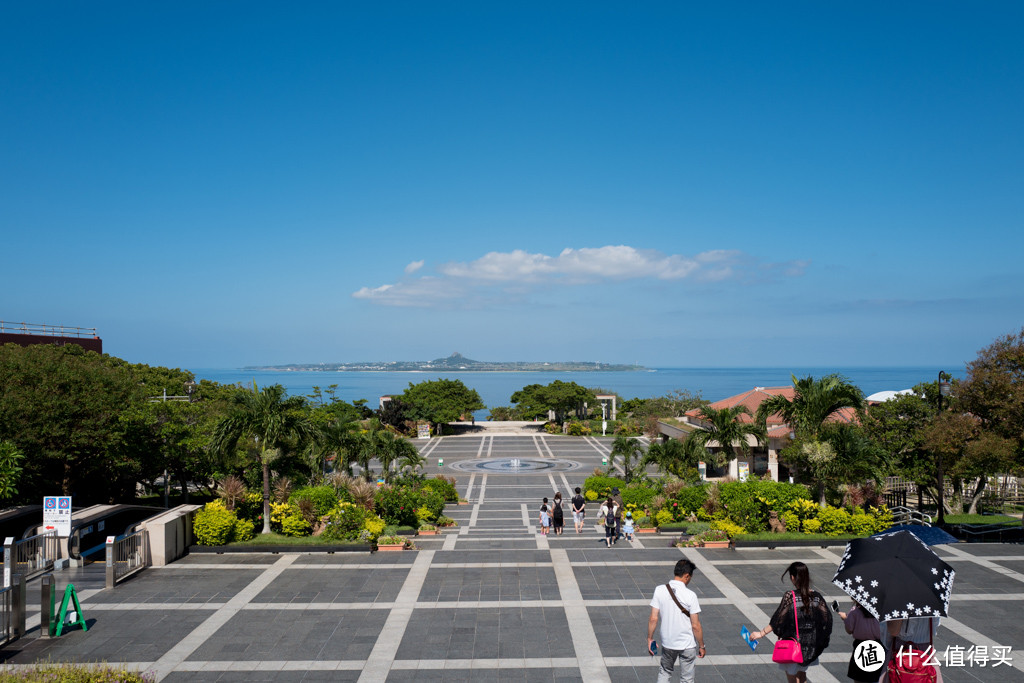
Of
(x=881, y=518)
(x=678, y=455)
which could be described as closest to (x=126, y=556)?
(x=678, y=455)

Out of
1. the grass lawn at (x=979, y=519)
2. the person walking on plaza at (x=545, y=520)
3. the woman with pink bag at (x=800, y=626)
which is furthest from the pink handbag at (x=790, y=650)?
the grass lawn at (x=979, y=519)

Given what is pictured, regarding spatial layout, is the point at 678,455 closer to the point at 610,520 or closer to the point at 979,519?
the point at 610,520

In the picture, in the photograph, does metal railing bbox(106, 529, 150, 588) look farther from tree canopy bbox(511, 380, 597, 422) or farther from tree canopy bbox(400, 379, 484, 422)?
tree canopy bbox(511, 380, 597, 422)

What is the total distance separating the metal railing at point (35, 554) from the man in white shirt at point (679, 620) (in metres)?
13.8

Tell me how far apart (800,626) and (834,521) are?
38.6 ft

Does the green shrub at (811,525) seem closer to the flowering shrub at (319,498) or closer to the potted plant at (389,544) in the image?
the potted plant at (389,544)

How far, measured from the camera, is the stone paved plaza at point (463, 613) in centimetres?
988

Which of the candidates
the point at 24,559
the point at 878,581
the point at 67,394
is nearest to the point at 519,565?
the point at 878,581

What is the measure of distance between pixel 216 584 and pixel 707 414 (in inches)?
619

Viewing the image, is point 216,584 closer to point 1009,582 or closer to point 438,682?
point 438,682

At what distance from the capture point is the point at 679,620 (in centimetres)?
739

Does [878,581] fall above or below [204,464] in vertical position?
above

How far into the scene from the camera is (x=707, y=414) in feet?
74.9

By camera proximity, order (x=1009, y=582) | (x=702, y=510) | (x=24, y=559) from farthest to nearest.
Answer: (x=702, y=510)
(x=24, y=559)
(x=1009, y=582)
